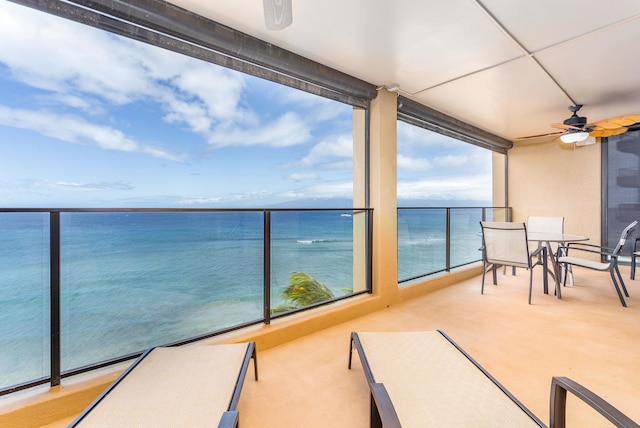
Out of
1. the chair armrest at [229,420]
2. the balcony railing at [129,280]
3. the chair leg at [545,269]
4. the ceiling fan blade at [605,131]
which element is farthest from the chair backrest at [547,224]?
the chair armrest at [229,420]

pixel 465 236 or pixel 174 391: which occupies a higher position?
pixel 465 236

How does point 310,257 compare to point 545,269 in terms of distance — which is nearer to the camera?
point 310,257

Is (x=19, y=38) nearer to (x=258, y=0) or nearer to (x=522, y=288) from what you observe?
(x=258, y=0)

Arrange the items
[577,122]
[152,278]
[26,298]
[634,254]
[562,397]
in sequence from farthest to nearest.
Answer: [634,254], [577,122], [152,278], [26,298], [562,397]

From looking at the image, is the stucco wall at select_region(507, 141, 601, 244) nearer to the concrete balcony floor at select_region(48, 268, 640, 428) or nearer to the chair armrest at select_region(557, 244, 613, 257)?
the chair armrest at select_region(557, 244, 613, 257)

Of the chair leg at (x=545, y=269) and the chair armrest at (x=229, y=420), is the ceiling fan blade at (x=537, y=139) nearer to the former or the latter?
the chair leg at (x=545, y=269)

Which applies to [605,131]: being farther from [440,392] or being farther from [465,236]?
[440,392]

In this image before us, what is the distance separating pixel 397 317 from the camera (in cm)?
285

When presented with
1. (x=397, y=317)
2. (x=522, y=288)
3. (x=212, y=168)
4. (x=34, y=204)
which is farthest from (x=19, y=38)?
(x=212, y=168)

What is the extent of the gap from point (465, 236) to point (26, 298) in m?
5.10

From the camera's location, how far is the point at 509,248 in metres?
3.53

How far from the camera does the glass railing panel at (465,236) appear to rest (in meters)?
4.25

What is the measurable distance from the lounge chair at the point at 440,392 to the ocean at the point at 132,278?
1.16 metres

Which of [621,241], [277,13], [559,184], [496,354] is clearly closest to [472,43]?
[277,13]
